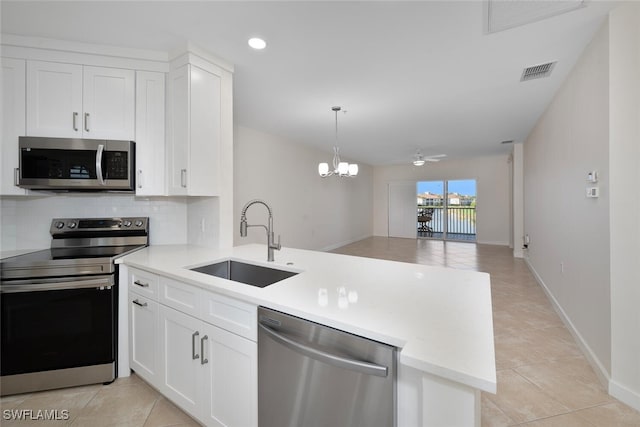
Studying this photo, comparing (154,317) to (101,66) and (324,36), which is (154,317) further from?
(324,36)

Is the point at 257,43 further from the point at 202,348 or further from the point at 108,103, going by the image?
the point at 202,348

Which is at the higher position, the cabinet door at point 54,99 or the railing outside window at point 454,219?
the cabinet door at point 54,99

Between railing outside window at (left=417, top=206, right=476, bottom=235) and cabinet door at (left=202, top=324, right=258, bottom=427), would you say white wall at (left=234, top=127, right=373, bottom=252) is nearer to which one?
railing outside window at (left=417, top=206, right=476, bottom=235)

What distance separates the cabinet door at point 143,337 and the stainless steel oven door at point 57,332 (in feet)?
0.44

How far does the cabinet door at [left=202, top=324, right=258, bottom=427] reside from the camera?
4.11 feet

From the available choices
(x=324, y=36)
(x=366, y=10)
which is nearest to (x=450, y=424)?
(x=366, y=10)

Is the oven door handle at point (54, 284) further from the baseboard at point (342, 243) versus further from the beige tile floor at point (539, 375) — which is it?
the baseboard at point (342, 243)

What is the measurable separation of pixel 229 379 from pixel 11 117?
2.43 meters

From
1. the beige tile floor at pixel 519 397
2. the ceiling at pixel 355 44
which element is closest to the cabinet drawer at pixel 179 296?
the beige tile floor at pixel 519 397

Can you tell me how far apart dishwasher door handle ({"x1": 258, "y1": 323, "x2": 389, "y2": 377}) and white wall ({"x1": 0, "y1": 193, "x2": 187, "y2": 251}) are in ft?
6.22

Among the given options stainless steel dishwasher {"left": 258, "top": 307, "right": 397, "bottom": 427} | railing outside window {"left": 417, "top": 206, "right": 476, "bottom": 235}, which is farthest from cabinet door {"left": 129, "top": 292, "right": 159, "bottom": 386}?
railing outside window {"left": 417, "top": 206, "right": 476, "bottom": 235}

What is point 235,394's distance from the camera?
132 centimetres

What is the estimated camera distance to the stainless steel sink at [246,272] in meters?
1.79

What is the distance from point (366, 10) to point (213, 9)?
102cm
